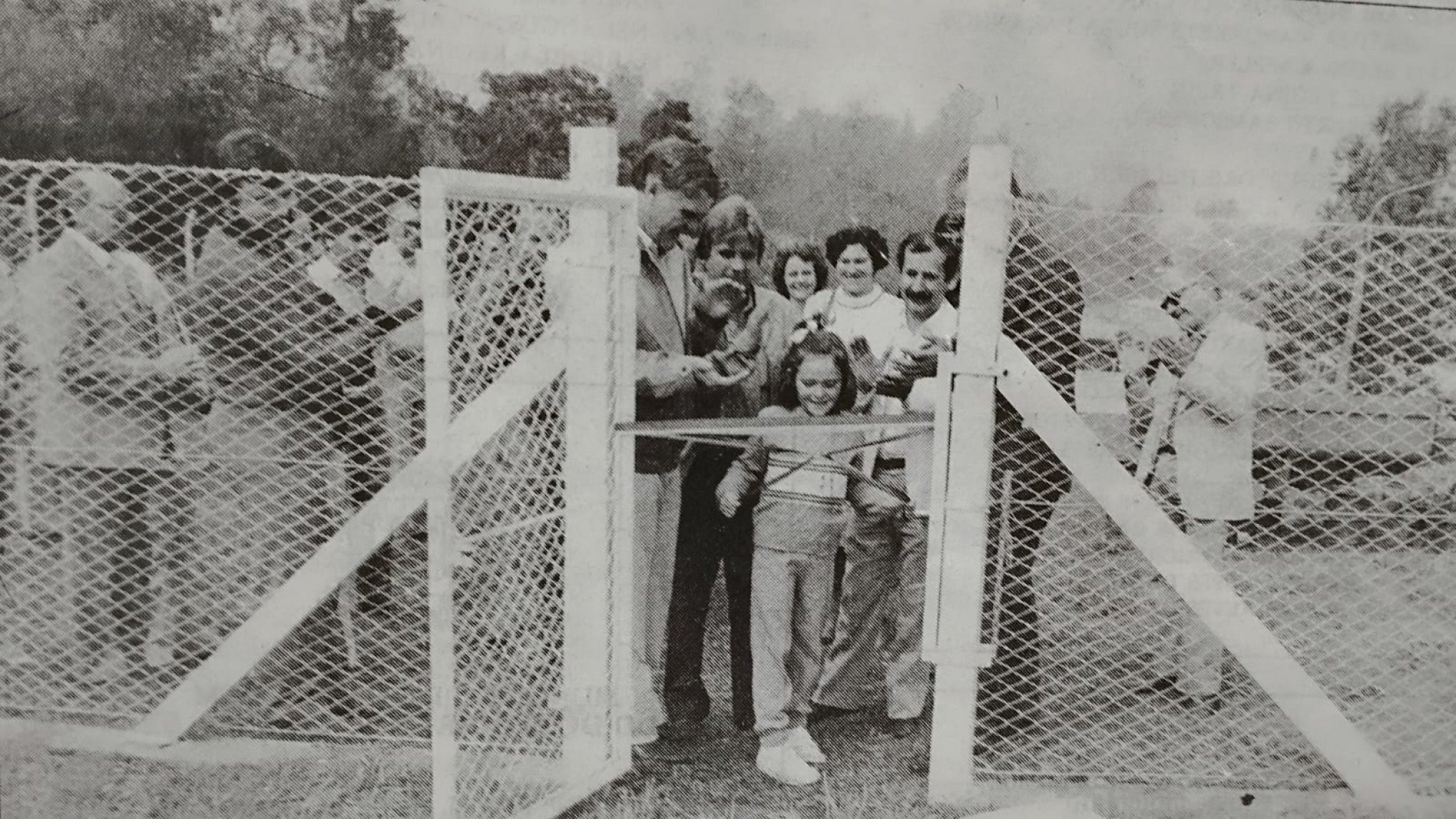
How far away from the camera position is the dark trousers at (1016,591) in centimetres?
314

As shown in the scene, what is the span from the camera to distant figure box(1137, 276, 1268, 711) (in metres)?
3.27

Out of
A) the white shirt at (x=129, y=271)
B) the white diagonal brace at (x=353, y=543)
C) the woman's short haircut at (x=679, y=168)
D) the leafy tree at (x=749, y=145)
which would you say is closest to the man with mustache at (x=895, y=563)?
the leafy tree at (x=749, y=145)

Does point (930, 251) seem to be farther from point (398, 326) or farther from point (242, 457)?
point (242, 457)

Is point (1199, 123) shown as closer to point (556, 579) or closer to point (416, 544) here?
point (556, 579)

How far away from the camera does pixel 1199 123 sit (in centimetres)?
318

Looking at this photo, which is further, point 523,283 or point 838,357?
point 838,357

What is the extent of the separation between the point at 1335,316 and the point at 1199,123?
850mm

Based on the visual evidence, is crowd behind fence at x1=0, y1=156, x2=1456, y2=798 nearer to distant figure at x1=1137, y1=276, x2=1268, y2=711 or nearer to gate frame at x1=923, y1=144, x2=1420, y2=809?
distant figure at x1=1137, y1=276, x2=1268, y2=711

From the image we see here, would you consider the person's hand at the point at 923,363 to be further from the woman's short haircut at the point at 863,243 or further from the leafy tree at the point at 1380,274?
the leafy tree at the point at 1380,274

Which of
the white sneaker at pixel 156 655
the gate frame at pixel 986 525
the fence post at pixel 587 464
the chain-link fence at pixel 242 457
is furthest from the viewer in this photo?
the white sneaker at pixel 156 655

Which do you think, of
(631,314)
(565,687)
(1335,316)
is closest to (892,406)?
(631,314)

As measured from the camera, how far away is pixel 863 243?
311 centimetres

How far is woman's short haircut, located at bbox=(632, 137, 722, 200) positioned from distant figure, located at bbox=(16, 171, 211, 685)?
1.45 m

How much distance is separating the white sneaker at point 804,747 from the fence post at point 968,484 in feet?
1.16
